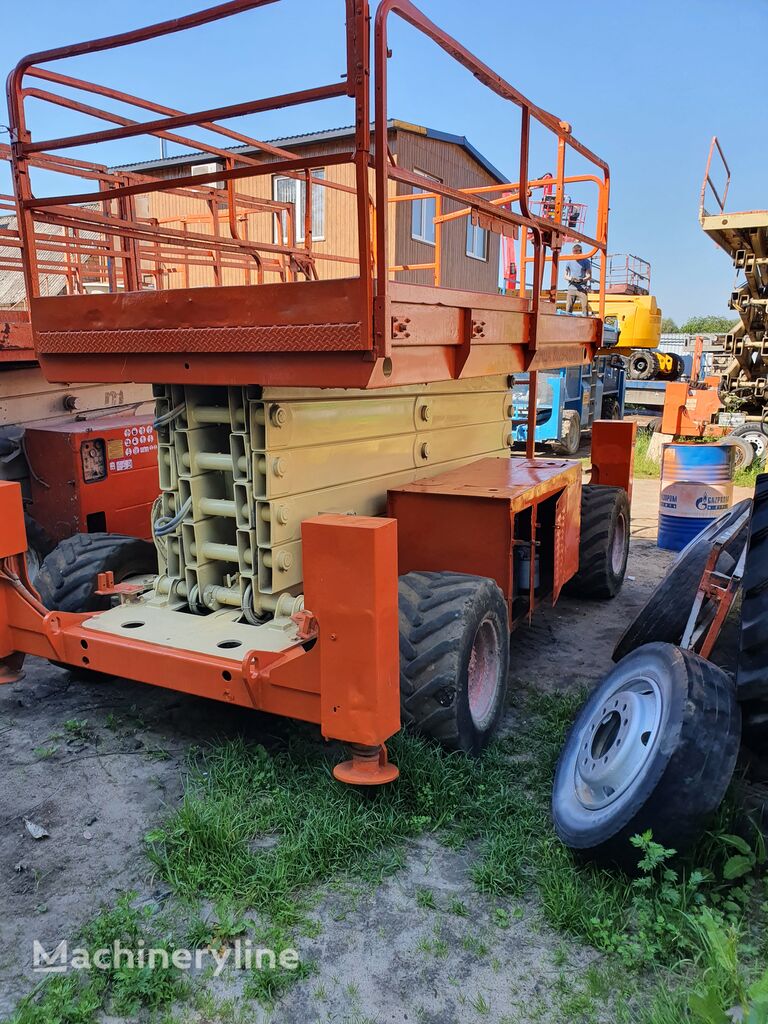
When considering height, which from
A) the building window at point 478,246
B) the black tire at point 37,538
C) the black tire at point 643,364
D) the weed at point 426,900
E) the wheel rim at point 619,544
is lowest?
the weed at point 426,900

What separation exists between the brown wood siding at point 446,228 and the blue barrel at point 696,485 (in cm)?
757

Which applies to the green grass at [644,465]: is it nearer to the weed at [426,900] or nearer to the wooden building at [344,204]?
the wooden building at [344,204]

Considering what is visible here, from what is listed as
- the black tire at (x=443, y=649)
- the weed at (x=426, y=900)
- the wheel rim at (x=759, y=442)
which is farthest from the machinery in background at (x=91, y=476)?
the wheel rim at (x=759, y=442)

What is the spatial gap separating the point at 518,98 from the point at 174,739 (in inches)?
143

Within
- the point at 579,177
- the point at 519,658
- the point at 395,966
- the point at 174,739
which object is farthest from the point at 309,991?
the point at 579,177

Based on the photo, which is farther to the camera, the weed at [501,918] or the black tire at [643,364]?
the black tire at [643,364]

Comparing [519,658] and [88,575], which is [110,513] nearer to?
[88,575]

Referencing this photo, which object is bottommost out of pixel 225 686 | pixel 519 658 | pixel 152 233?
pixel 519 658

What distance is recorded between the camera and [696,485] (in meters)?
7.59

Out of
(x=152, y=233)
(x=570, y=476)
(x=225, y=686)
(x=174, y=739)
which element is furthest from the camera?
(x=570, y=476)

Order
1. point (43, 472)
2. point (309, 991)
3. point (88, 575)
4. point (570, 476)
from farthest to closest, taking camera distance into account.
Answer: point (43, 472), point (570, 476), point (88, 575), point (309, 991)

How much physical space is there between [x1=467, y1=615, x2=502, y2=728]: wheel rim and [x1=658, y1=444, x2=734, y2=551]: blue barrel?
460cm

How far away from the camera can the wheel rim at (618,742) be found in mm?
2762

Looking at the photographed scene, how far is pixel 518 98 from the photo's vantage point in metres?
3.98
